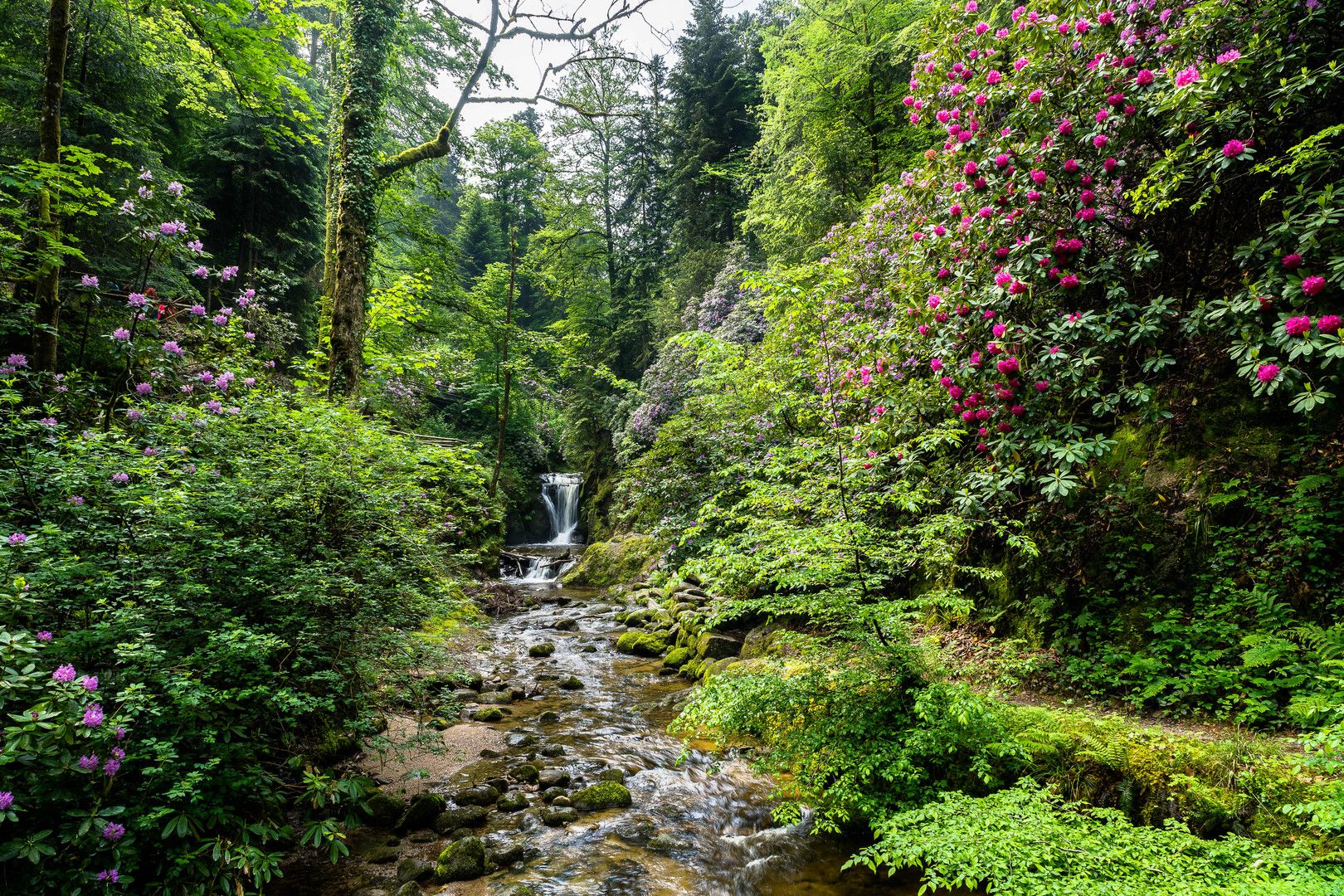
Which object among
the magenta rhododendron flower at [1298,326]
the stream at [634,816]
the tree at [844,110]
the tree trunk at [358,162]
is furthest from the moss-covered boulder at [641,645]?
the tree at [844,110]

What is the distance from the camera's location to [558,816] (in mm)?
4152

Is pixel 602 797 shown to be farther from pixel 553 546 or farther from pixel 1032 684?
pixel 553 546

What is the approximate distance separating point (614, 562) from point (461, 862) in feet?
35.0

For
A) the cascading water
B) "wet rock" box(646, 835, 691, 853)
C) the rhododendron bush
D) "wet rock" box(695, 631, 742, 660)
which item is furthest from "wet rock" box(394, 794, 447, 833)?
the cascading water

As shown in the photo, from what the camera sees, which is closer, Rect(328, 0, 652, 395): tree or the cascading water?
Rect(328, 0, 652, 395): tree

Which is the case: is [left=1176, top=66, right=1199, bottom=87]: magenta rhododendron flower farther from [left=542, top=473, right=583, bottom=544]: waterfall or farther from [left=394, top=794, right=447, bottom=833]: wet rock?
[left=542, top=473, right=583, bottom=544]: waterfall

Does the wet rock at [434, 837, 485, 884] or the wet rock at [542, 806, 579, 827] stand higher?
the wet rock at [434, 837, 485, 884]

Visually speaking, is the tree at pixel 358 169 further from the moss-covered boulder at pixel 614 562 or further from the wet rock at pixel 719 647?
the moss-covered boulder at pixel 614 562

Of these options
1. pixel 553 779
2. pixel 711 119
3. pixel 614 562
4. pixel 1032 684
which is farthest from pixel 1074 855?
pixel 711 119

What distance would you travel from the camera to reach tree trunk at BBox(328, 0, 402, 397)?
7086mm

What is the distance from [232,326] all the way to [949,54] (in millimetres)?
7634

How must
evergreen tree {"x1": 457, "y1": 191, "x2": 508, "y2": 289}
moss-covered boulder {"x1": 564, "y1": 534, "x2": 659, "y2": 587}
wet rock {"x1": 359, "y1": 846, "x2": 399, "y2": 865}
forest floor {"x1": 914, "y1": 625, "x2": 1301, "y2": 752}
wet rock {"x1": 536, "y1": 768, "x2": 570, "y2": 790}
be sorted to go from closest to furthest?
forest floor {"x1": 914, "y1": 625, "x2": 1301, "y2": 752} < wet rock {"x1": 359, "y1": 846, "x2": 399, "y2": 865} < wet rock {"x1": 536, "y1": 768, "x2": 570, "y2": 790} < moss-covered boulder {"x1": 564, "y1": 534, "x2": 659, "y2": 587} < evergreen tree {"x1": 457, "y1": 191, "x2": 508, "y2": 289}

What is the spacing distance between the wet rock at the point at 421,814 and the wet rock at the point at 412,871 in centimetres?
45

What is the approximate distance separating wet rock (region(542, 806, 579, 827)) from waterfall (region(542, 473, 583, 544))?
1718cm
